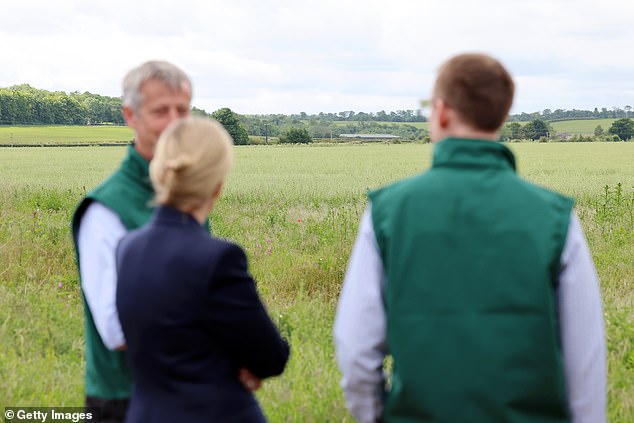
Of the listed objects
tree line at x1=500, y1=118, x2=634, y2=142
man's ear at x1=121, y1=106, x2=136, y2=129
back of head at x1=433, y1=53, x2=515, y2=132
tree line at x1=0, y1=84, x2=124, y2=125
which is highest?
tree line at x1=0, y1=84, x2=124, y2=125

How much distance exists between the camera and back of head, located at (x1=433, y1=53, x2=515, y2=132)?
2059mm

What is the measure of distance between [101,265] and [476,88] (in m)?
1.30

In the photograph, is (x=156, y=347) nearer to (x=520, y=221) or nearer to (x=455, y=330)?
(x=455, y=330)

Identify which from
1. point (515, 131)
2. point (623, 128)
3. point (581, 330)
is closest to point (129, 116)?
point (581, 330)

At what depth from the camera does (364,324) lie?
214 cm

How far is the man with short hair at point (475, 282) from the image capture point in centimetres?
199

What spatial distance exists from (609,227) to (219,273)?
9055 millimetres

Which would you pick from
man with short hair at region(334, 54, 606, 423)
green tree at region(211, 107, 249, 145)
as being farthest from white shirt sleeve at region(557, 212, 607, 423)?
green tree at region(211, 107, 249, 145)

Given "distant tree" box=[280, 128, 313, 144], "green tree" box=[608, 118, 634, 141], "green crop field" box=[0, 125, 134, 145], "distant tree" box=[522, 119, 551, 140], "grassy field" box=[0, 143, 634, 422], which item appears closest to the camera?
"grassy field" box=[0, 143, 634, 422]

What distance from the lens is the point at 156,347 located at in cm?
205

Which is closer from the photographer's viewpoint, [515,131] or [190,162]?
[190,162]

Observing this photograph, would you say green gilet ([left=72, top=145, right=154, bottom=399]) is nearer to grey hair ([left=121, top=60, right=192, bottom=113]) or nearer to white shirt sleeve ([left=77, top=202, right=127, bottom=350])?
white shirt sleeve ([left=77, top=202, right=127, bottom=350])

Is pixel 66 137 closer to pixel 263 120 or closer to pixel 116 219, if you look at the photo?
pixel 263 120

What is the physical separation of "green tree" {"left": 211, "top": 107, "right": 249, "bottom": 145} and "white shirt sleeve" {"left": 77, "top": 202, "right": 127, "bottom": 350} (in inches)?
2641
